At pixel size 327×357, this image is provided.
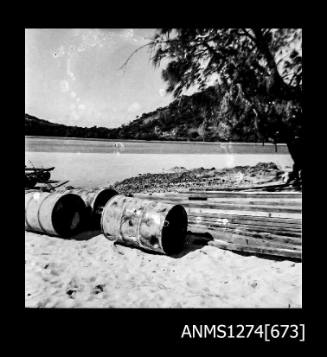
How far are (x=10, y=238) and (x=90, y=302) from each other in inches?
53.3

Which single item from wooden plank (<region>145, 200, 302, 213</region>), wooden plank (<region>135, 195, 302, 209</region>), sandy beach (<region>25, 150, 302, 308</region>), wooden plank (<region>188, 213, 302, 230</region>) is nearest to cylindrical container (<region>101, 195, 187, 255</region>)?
sandy beach (<region>25, 150, 302, 308</region>)

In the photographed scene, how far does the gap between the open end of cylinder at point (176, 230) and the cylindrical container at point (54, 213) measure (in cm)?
212

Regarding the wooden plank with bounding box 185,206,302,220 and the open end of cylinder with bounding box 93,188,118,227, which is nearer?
the open end of cylinder with bounding box 93,188,118,227

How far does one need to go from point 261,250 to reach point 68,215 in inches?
160

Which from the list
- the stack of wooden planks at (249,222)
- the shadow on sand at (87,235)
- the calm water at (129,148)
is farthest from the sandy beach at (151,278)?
the calm water at (129,148)

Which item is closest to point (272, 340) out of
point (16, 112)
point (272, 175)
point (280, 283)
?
point (280, 283)

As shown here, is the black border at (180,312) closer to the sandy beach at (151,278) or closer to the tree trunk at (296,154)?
the sandy beach at (151,278)

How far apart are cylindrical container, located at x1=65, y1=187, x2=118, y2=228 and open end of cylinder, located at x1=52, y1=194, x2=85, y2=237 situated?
15 cm

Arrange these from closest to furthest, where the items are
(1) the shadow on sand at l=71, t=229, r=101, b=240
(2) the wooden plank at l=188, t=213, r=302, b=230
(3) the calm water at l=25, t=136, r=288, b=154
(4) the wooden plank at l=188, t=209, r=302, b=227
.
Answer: (2) the wooden plank at l=188, t=213, r=302, b=230 < (4) the wooden plank at l=188, t=209, r=302, b=227 < (1) the shadow on sand at l=71, t=229, r=101, b=240 < (3) the calm water at l=25, t=136, r=288, b=154

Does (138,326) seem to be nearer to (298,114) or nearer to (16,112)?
(16,112)

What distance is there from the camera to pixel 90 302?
3.86 meters

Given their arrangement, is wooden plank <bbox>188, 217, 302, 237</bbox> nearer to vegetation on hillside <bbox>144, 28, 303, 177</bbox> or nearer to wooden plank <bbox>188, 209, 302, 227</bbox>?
wooden plank <bbox>188, 209, 302, 227</bbox>

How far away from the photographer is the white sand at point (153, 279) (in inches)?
153

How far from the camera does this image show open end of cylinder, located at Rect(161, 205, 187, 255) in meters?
5.35
